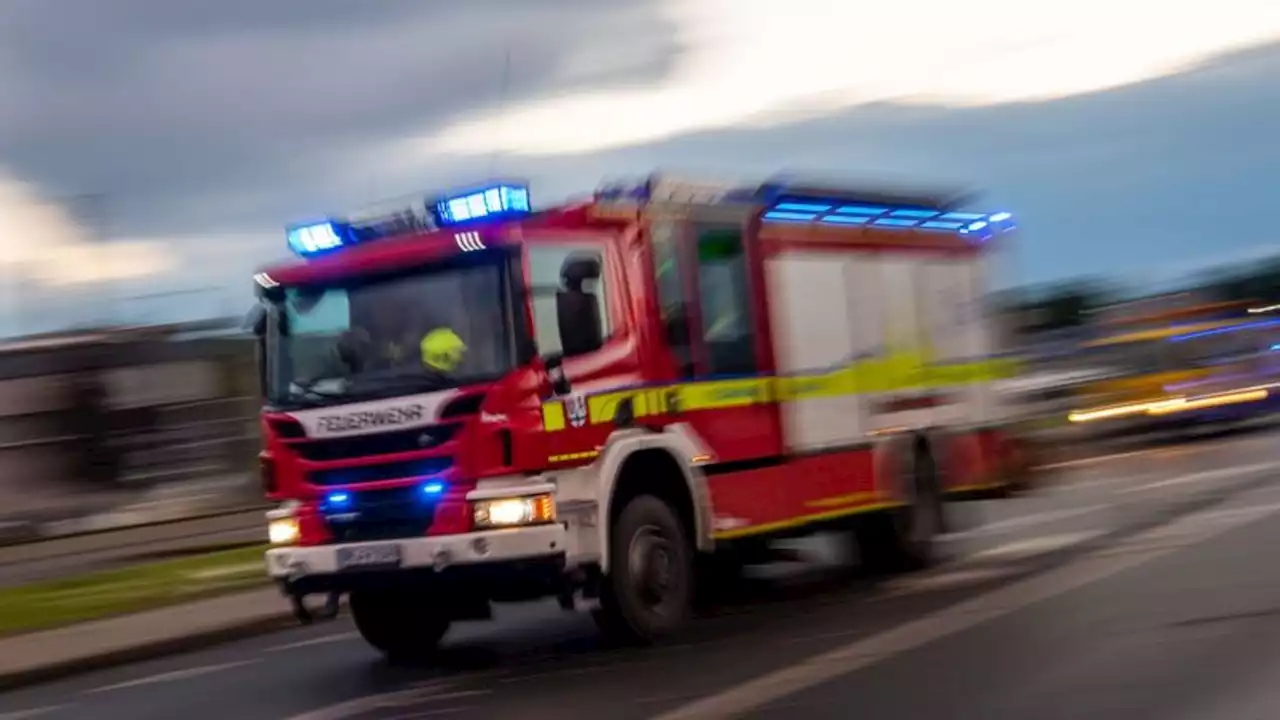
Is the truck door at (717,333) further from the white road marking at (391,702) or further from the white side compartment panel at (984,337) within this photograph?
the white side compartment panel at (984,337)

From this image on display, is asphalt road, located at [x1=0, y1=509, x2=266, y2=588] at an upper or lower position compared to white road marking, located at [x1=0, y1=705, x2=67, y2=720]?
upper

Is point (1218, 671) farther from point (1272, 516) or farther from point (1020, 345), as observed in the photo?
point (1020, 345)

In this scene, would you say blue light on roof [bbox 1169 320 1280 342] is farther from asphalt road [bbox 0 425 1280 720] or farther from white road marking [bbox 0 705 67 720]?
white road marking [bbox 0 705 67 720]

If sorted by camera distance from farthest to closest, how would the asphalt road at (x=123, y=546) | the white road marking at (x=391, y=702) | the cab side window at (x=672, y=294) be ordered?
the asphalt road at (x=123, y=546) < the cab side window at (x=672, y=294) < the white road marking at (x=391, y=702)

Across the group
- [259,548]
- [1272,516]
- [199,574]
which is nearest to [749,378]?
[1272,516]

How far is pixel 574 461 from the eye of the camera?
10766 millimetres

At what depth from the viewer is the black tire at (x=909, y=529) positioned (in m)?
14.7

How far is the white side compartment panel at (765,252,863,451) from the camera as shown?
12898 millimetres

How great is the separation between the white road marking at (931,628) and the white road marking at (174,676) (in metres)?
4.47

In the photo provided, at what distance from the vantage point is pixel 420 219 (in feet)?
36.9

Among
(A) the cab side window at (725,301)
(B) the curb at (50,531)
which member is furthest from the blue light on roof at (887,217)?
(B) the curb at (50,531)

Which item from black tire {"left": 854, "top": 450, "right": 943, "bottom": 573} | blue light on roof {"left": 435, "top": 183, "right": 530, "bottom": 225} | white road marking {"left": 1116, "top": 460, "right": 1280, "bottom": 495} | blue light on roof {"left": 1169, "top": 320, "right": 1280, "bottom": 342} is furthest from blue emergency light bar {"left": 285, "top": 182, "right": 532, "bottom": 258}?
blue light on roof {"left": 1169, "top": 320, "right": 1280, "bottom": 342}

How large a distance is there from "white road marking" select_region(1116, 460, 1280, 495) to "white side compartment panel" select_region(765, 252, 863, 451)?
25.3 feet

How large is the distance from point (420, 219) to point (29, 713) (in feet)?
12.4
